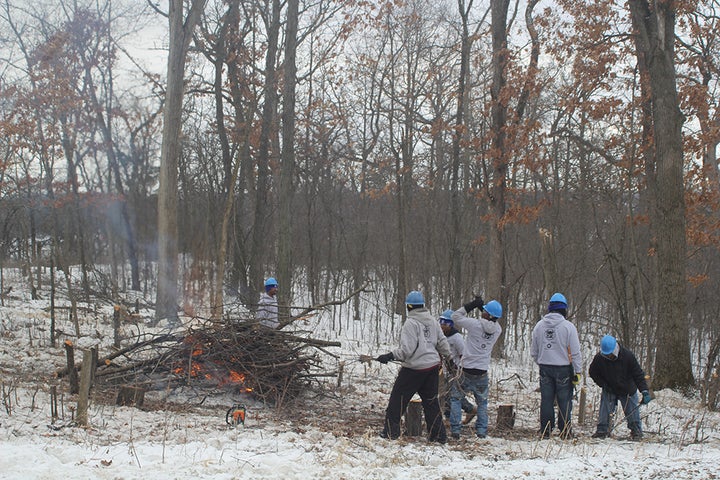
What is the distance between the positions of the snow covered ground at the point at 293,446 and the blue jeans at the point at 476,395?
0.21 meters

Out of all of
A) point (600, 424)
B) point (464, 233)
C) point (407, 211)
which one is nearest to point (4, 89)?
point (407, 211)

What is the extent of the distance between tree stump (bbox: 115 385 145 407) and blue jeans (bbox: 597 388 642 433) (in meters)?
6.50

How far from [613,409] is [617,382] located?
0.44m

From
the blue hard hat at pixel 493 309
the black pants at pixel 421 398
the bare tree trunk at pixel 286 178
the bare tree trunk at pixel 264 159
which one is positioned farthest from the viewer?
the bare tree trunk at pixel 264 159

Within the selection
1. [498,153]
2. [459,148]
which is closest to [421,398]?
[498,153]

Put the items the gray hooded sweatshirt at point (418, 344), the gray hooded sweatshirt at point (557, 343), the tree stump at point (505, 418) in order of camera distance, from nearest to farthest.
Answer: the gray hooded sweatshirt at point (418, 344), the gray hooded sweatshirt at point (557, 343), the tree stump at point (505, 418)

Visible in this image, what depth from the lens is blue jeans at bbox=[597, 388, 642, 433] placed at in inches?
340

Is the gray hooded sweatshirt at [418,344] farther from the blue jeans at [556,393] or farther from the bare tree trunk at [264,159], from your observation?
the bare tree trunk at [264,159]

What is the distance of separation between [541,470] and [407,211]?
787 inches

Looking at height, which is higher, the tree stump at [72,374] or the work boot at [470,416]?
the tree stump at [72,374]

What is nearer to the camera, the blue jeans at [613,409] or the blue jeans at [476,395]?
the blue jeans at [476,395]

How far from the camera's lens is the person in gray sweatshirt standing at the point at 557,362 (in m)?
8.34

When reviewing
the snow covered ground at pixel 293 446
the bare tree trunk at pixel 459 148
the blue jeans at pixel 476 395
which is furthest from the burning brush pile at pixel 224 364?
the bare tree trunk at pixel 459 148

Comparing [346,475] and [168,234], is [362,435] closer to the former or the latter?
[346,475]
